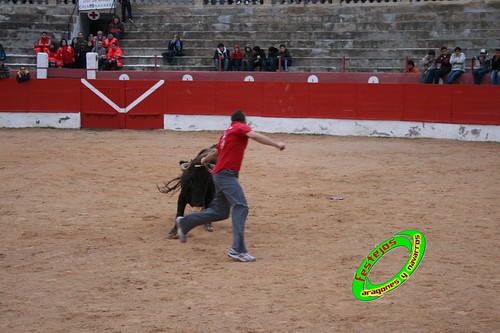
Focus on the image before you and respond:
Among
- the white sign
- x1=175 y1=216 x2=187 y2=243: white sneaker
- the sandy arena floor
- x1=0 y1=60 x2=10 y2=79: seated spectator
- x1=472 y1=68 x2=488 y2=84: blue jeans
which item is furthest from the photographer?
Answer: the white sign

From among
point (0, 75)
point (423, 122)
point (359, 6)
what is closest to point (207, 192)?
point (423, 122)

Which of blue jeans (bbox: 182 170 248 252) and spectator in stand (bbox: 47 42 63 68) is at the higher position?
spectator in stand (bbox: 47 42 63 68)

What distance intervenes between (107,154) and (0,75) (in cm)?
718

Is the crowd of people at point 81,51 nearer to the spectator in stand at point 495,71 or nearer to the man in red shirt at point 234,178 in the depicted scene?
the spectator in stand at point 495,71

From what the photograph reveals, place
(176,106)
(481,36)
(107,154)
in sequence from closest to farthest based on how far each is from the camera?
(107,154) → (176,106) → (481,36)

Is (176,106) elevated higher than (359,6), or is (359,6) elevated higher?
(359,6)

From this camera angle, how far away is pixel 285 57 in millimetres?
24375

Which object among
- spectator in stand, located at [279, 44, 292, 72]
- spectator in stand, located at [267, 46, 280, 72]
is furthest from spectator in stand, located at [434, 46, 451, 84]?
spectator in stand, located at [267, 46, 280, 72]

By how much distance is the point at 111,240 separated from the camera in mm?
9336

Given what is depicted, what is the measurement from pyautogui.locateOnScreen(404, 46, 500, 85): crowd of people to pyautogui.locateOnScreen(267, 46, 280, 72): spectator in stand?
14.7 feet

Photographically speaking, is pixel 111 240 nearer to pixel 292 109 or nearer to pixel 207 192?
pixel 207 192

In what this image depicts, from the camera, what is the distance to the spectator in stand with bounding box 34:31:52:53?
25359mm

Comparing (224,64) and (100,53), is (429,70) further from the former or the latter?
(100,53)

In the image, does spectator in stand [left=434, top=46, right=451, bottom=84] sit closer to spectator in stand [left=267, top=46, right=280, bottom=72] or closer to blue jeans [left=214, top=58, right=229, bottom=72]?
spectator in stand [left=267, top=46, right=280, bottom=72]
